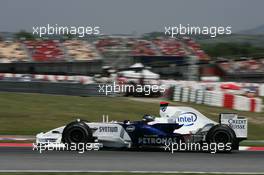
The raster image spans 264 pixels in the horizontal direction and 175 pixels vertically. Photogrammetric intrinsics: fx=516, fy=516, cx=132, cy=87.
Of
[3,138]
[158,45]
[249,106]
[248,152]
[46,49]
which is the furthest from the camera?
[158,45]

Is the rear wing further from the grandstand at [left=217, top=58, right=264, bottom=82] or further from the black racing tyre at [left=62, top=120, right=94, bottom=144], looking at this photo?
the grandstand at [left=217, top=58, right=264, bottom=82]

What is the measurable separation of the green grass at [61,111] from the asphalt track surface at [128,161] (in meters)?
5.49

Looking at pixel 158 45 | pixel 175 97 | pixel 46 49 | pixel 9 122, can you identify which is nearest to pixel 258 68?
pixel 158 45

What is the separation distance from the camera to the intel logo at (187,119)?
37.6 ft

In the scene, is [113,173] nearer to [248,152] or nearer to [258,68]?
[248,152]

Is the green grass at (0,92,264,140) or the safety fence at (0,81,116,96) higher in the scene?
the safety fence at (0,81,116,96)

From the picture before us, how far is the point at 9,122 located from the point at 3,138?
325cm

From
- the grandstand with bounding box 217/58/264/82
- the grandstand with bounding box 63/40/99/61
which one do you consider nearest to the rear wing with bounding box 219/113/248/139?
the grandstand with bounding box 63/40/99/61

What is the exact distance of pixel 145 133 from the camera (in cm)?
1120

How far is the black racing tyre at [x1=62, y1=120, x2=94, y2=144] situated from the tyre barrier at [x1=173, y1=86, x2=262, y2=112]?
1402cm

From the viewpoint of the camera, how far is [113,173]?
870 cm

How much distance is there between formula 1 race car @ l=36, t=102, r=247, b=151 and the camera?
36.6ft

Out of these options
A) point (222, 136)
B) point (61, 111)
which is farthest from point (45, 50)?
point (222, 136)

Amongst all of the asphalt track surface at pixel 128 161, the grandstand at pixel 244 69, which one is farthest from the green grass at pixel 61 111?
the grandstand at pixel 244 69
